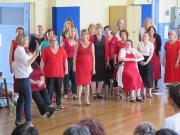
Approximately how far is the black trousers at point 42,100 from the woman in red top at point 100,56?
1.78 m

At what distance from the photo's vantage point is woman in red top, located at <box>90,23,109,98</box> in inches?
322

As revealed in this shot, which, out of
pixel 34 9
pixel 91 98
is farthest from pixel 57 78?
pixel 34 9

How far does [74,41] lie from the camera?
8.08 meters

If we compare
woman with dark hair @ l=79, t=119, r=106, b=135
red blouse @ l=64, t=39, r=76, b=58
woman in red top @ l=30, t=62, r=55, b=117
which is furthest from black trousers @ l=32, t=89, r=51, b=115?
woman with dark hair @ l=79, t=119, r=106, b=135

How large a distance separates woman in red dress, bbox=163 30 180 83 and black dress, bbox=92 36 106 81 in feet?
4.53

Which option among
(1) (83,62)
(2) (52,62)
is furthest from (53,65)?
(1) (83,62)

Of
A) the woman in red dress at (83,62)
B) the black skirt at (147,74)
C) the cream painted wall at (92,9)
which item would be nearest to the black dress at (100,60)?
the woman in red dress at (83,62)

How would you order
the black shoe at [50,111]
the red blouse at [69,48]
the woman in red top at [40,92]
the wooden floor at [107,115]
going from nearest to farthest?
the wooden floor at [107,115] → the woman in red top at [40,92] → the black shoe at [50,111] → the red blouse at [69,48]

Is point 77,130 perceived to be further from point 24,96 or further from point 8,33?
point 8,33

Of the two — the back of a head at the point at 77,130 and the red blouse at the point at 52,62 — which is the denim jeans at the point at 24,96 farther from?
the back of a head at the point at 77,130

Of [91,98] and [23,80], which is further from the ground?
[23,80]

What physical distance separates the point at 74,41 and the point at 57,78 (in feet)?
3.59

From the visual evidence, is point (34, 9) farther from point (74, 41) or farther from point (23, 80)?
point (23, 80)

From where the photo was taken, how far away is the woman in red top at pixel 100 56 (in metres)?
8.18
